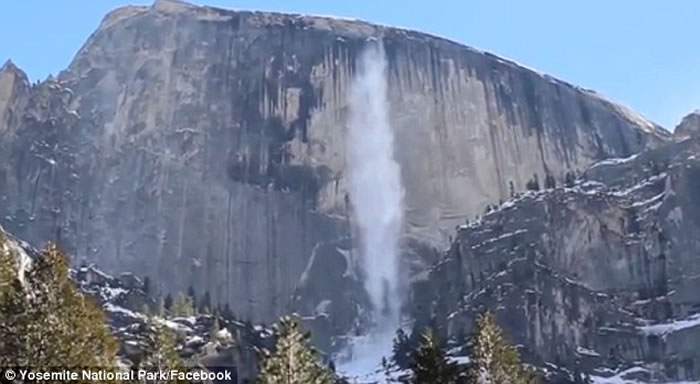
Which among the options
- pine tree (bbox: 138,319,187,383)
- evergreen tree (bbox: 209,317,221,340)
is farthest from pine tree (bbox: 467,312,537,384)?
evergreen tree (bbox: 209,317,221,340)

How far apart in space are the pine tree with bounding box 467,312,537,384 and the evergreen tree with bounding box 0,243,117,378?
1510 centimetres

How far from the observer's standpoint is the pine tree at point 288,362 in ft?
116

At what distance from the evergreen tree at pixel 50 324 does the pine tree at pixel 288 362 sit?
7007 millimetres

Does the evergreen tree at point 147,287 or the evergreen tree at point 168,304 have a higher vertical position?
the evergreen tree at point 147,287

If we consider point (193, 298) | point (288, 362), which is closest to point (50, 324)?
point (288, 362)

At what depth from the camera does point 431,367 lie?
3738 centimetres

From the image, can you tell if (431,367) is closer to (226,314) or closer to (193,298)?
(226,314)

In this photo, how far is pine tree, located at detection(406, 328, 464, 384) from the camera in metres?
37.2

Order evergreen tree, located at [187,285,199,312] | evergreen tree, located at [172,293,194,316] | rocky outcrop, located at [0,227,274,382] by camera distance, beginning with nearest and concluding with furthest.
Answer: rocky outcrop, located at [0,227,274,382], evergreen tree, located at [172,293,194,316], evergreen tree, located at [187,285,199,312]

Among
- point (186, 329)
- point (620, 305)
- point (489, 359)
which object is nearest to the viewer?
point (489, 359)

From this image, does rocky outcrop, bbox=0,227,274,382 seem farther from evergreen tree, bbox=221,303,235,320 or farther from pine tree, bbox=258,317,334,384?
pine tree, bbox=258,317,334,384

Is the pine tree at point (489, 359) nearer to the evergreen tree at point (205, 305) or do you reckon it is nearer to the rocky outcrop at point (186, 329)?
the rocky outcrop at point (186, 329)

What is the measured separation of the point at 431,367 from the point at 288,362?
5126mm

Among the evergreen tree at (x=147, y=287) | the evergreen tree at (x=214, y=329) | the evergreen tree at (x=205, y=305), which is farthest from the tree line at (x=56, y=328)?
the evergreen tree at (x=147, y=287)
